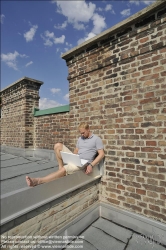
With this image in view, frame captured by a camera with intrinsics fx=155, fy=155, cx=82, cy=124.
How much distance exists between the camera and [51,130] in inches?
180

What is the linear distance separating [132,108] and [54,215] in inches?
77.0

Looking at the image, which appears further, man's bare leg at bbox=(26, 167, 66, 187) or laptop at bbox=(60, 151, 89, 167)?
laptop at bbox=(60, 151, 89, 167)

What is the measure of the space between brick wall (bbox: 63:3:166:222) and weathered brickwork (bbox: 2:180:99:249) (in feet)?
1.59

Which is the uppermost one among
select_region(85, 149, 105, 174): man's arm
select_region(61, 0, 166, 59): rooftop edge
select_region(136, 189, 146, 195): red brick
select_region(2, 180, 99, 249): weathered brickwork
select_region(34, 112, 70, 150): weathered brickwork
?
select_region(61, 0, 166, 59): rooftop edge

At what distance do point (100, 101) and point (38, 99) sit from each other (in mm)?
3644

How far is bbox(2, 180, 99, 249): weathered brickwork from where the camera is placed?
1.69m

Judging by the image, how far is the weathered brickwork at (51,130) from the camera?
4125mm

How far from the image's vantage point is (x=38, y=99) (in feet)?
19.5

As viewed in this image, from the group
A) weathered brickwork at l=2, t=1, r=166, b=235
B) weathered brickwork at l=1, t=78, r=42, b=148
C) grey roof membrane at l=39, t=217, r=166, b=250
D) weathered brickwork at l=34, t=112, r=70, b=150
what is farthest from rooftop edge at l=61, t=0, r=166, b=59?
grey roof membrane at l=39, t=217, r=166, b=250

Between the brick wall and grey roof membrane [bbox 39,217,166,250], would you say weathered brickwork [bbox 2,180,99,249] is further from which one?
the brick wall

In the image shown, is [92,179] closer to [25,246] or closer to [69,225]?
[69,225]

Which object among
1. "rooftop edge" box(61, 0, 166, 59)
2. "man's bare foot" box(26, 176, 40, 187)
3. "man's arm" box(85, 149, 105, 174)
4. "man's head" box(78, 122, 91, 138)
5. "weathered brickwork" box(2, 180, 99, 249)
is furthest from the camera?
"man's head" box(78, 122, 91, 138)

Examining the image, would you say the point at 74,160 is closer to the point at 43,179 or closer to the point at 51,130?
the point at 43,179

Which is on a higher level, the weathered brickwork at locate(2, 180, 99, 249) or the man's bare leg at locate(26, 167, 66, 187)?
the man's bare leg at locate(26, 167, 66, 187)
